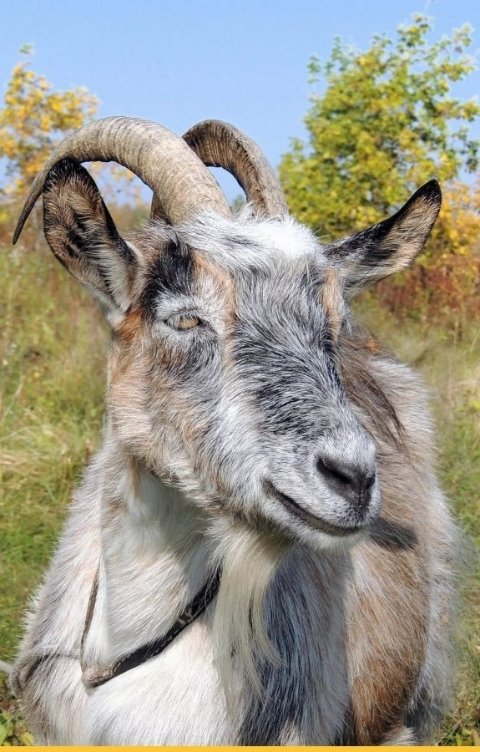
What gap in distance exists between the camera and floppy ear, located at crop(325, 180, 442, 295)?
10.8 ft

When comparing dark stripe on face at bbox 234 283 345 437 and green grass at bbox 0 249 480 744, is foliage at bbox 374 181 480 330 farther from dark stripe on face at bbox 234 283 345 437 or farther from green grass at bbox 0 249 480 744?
dark stripe on face at bbox 234 283 345 437

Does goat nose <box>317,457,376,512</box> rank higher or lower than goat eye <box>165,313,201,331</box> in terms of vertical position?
lower

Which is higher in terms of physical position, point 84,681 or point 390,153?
point 390,153

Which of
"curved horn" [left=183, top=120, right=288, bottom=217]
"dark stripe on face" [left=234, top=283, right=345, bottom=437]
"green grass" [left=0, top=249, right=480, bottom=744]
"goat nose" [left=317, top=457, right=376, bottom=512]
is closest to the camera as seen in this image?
"goat nose" [left=317, top=457, right=376, bottom=512]

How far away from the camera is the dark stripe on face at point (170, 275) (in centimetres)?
289

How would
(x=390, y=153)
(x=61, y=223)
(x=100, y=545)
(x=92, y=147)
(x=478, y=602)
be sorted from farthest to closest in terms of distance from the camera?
1. (x=390, y=153)
2. (x=478, y=602)
3. (x=92, y=147)
4. (x=100, y=545)
5. (x=61, y=223)

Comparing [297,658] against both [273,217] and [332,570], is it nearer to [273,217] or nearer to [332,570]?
[332,570]

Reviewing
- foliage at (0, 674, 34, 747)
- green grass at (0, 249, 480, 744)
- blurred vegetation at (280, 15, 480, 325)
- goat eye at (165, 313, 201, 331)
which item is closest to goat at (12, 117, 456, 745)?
goat eye at (165, 313, 201, 331)

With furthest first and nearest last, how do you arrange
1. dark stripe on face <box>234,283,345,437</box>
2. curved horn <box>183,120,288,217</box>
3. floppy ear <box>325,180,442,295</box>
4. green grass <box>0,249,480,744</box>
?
green grass <box>0,249,480,744</box> → curved horn <box>183,120,288,217</box> → floppy ear <box>325,180,442,295</box> → dark stripe on face <box>234,283,345,437</box>

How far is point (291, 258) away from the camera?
3.00 m

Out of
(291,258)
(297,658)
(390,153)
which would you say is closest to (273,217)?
(291,258)

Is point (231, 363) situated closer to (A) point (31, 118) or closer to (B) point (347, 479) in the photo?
(B) point (347, 479)

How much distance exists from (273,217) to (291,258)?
1.51 feet

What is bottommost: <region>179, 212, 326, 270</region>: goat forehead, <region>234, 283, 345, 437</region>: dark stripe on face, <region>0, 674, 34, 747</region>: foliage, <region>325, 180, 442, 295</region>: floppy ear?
<region>0, 674, 34, 747</region>: foliage
